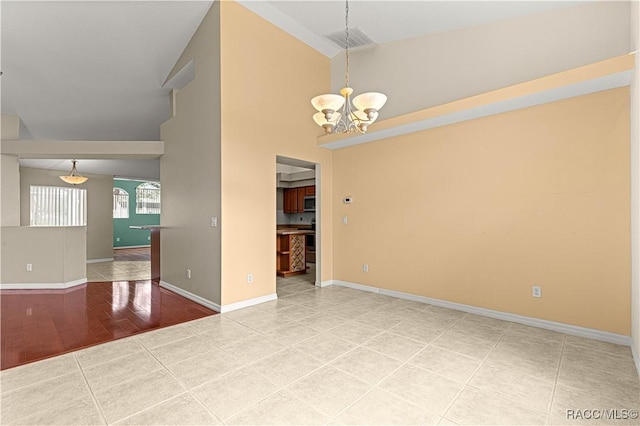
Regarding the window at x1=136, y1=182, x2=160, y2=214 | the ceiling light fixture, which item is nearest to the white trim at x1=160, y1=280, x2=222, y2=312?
the ceiling light fixture

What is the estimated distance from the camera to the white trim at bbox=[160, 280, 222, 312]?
3.89m

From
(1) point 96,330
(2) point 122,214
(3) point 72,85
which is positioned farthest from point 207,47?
(2) point 122,214

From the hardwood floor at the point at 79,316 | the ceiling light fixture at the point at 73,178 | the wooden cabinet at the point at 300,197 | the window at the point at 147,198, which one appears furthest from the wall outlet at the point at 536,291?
the window at the point at 147,198

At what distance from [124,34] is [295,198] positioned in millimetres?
6085

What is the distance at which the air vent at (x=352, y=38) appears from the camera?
4.42 meters

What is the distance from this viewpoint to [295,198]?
953 centimetres

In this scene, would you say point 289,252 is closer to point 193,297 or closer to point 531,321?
point 193,297

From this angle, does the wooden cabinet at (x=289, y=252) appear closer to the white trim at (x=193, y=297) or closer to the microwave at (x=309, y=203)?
the white trim at (x=193, y=297)

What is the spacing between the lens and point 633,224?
2.64 meters

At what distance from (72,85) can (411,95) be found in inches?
225

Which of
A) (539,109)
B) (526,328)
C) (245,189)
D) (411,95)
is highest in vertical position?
(411,95)

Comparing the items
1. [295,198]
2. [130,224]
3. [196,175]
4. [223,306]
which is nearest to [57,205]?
[130,224]

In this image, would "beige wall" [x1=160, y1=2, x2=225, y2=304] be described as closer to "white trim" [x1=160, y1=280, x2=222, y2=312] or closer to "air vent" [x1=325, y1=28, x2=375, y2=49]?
"white trim" [x1=160, y1=280, x2=222, y2=312]

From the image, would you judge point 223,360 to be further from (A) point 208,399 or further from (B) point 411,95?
(B) point 411,95
